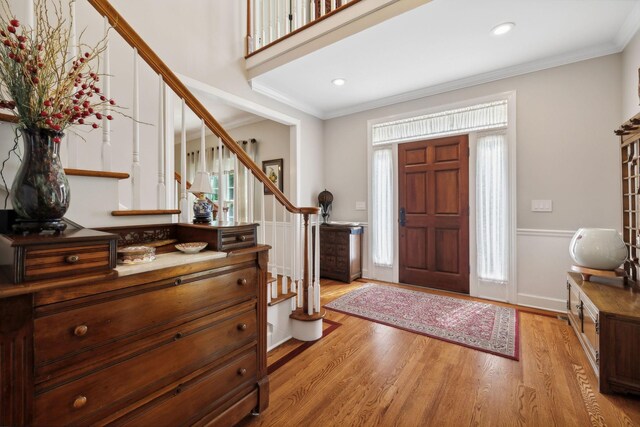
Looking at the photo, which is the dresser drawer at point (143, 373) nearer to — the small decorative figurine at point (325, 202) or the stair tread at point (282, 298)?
the stair tread at point (282, 298)

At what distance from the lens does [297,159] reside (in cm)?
423

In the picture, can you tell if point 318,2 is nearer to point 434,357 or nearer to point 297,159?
point 297,159

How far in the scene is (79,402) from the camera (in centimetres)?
90

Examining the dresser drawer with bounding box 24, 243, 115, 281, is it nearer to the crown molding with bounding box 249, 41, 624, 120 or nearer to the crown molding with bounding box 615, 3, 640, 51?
the crown molding with bounding box 249, 41, 624, 120

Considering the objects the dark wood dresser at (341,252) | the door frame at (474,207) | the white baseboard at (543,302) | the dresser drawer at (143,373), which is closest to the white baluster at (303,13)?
the door frame at (474,207)

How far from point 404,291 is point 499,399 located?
1.97m

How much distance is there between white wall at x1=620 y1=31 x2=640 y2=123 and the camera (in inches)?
92.0

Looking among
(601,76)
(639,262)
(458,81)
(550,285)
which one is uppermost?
(458,81)

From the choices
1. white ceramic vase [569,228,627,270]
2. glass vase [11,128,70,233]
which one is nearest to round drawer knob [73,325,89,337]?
glass vase [11,128,70,233]

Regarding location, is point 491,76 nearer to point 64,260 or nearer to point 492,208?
point 492,208

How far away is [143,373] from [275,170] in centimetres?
385

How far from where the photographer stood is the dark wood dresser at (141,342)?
810 millimetres

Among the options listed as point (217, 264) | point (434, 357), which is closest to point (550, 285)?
point (434, 357)

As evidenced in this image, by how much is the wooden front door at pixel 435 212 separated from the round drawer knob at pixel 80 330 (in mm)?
3648
